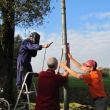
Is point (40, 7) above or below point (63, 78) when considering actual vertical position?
above

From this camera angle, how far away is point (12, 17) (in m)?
23.1

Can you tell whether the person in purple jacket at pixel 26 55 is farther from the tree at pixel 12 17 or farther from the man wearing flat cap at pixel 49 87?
the tree at pixel 12 17

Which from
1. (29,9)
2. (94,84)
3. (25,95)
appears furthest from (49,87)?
(29,9)

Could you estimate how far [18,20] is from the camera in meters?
23.0

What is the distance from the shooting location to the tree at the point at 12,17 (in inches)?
898

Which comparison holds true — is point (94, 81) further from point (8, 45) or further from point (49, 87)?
point (8, 45)

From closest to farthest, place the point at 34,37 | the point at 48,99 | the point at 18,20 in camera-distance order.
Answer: the point at 48,99, the point at 34,37, the point at 18,20

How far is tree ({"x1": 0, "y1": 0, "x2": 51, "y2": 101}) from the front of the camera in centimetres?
2281

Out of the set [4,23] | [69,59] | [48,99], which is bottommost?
[48,99]

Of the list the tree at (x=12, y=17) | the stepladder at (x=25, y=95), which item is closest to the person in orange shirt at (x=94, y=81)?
the stepladder at (x=25, y=95)

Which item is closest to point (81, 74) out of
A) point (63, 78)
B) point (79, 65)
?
point (79, 65)

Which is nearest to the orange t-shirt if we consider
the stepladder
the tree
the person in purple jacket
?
the stepladder

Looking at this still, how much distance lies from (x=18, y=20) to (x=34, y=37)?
867 centimetres

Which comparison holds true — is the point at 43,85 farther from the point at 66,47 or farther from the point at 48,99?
the point at 66,47
